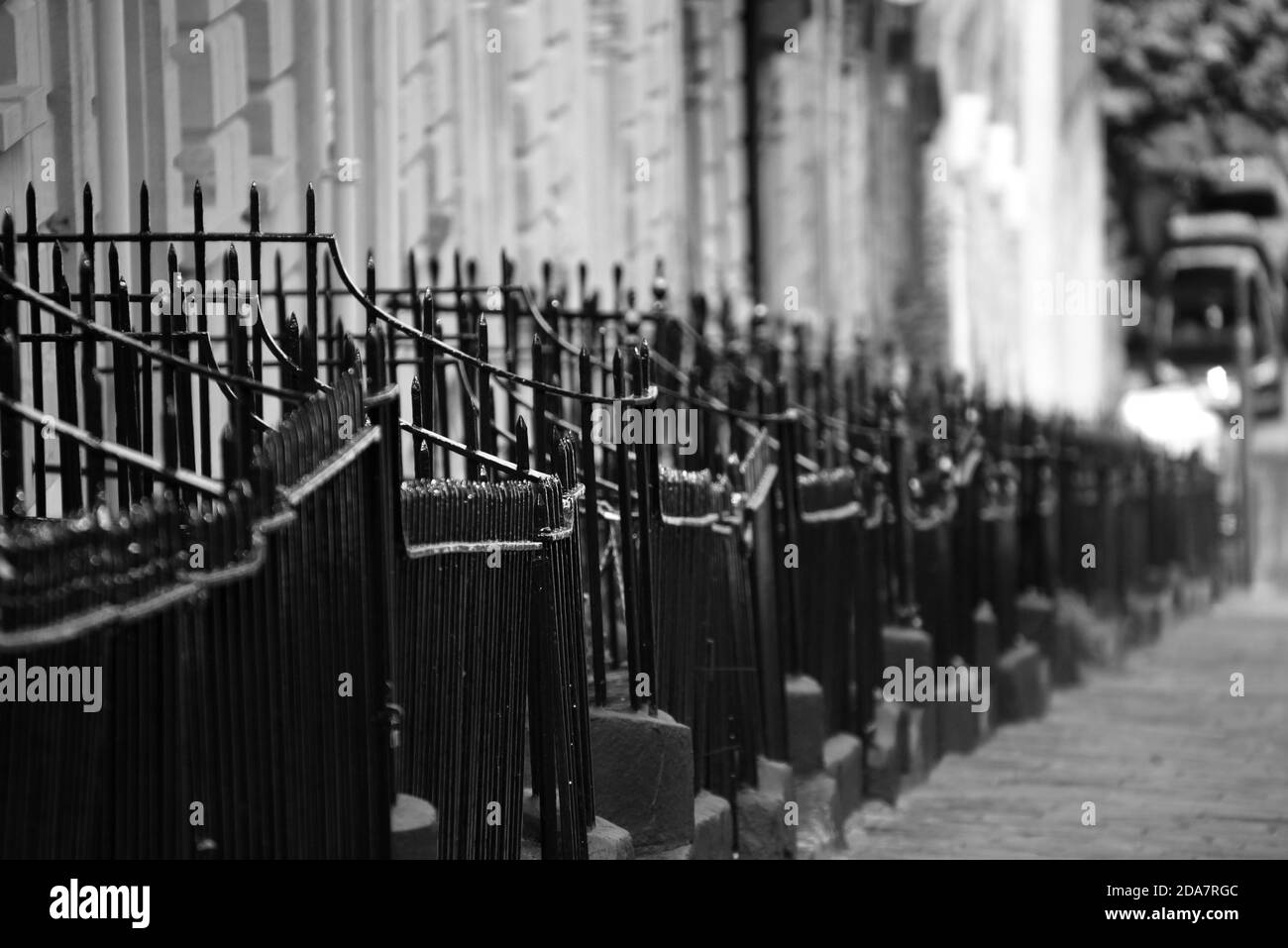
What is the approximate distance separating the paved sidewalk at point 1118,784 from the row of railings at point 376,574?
1.83 ft

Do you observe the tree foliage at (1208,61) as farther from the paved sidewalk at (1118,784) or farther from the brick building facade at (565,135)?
the paved sidewalk at (1118,784)

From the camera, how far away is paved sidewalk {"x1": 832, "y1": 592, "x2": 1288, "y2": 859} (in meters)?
8.78

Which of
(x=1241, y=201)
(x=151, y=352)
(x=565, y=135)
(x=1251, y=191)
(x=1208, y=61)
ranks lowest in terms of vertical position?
(x=151, y=352)

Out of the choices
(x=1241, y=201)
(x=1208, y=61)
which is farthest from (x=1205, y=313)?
(x=1208, y=61)

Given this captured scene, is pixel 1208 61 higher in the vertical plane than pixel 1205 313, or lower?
higher

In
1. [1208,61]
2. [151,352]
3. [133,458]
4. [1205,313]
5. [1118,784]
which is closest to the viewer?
[133,458]

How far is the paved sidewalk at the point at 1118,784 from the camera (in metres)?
8.78

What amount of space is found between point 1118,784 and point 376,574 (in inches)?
217

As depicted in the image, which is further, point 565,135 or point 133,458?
point 565,135

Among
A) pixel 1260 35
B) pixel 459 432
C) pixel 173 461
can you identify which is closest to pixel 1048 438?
pixel 459 432

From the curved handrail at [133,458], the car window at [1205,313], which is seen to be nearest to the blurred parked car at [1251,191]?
the car window at [1205,313]

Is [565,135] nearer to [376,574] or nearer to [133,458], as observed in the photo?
[376,574]

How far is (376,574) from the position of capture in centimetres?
545
